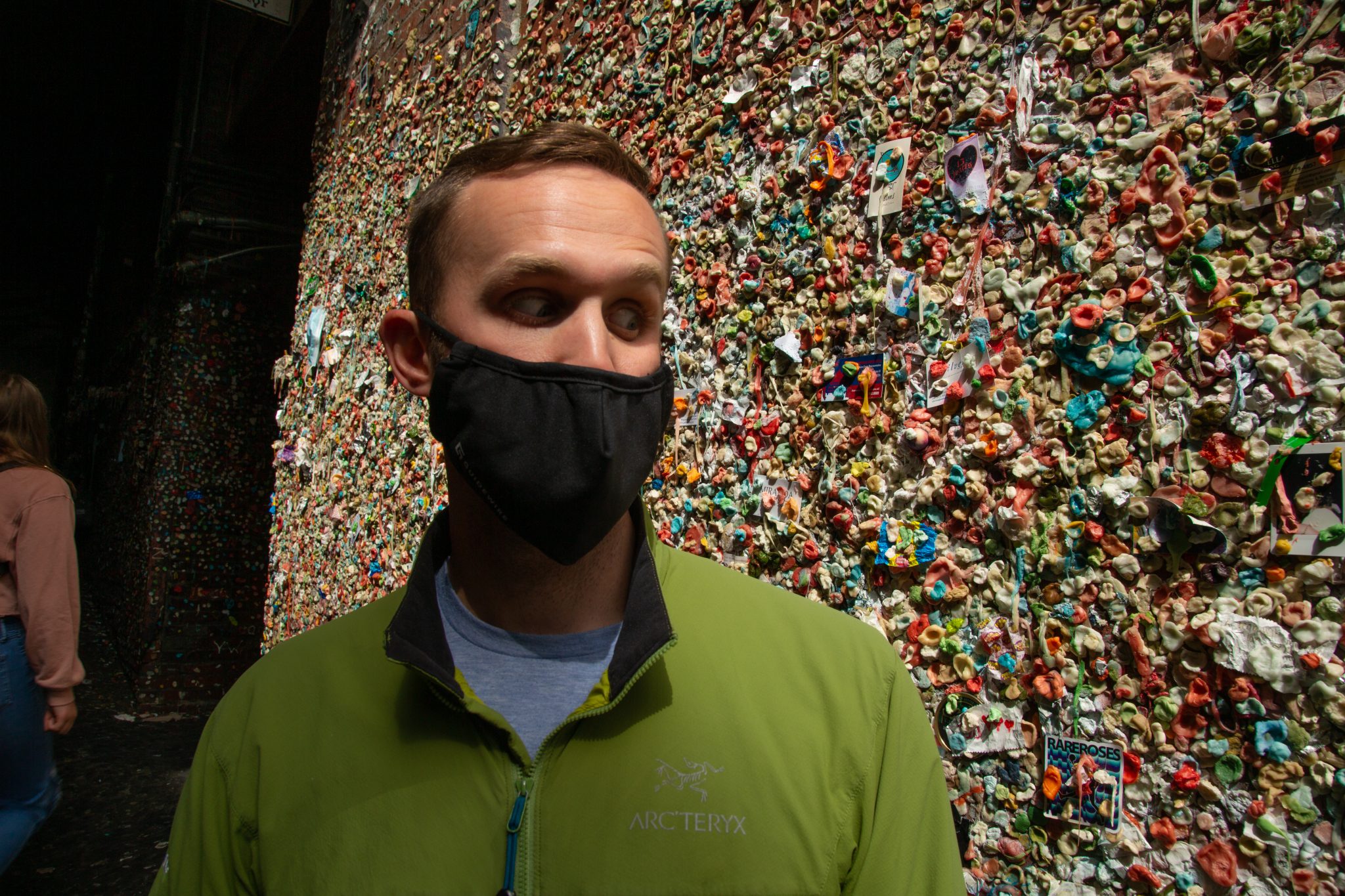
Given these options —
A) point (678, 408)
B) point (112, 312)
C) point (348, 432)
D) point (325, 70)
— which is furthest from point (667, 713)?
point (112, 312)

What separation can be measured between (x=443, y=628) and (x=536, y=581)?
152 millimetres

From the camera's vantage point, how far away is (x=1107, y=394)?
3.95ft

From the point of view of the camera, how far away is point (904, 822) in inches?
38.6

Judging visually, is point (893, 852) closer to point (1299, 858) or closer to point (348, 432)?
point (1299, 858)

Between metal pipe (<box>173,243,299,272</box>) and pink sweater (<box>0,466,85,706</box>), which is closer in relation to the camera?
pink sweater (<box>0,466,85,706</box>)

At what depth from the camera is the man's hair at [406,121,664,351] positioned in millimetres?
1279

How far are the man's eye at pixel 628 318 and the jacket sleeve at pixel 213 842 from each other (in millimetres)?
848

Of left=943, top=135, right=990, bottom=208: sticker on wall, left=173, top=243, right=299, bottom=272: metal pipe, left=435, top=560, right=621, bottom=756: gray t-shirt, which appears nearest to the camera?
left=435, top=560, right=621, bottom=756: gray t-shirt

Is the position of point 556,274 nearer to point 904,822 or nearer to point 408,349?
point 408,349

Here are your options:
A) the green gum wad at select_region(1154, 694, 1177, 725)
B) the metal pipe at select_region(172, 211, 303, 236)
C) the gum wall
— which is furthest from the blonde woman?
the metal pipe at select_region(172, 211, 303, 236)

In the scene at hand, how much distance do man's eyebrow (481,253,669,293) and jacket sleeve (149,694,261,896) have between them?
771mm

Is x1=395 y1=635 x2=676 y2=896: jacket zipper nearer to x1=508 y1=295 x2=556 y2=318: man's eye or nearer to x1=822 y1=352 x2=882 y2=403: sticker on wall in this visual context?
x1=508 y1=295 x2=556 y2=318: man's eye

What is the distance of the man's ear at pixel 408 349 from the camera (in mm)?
1301

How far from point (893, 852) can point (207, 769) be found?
0.97 meters
